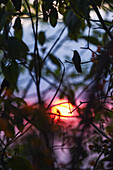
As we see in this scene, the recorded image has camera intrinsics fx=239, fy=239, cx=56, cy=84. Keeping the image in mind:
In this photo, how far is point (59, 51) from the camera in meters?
2.04

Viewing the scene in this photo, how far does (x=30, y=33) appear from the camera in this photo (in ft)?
6.53

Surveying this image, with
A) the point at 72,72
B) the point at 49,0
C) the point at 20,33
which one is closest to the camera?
the point at 49,0

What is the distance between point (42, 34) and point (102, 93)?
1.13ft

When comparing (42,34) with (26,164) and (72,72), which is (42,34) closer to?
(26,164)

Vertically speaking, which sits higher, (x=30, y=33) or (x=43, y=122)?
(x=30, y=33)

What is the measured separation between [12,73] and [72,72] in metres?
1.41

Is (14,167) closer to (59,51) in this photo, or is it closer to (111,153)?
(111,153)

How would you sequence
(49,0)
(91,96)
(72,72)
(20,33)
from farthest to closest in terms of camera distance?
(72,72) → (20,33) → (49,0) → (91,96)

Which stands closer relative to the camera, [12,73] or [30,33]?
[12,73]

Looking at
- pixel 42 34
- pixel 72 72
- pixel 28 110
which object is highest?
pixel 42 34

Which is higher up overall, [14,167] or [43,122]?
[43,122]

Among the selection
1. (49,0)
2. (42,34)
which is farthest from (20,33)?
(49,0)

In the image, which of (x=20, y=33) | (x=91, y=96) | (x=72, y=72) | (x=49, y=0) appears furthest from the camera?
(x=72, y=72)

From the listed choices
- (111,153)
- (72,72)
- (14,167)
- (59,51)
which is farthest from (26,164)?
(59,51)
